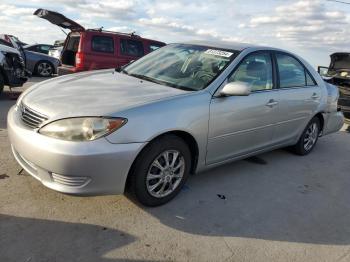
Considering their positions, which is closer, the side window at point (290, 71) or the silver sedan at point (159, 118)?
the silver sedan at point (159, 118)

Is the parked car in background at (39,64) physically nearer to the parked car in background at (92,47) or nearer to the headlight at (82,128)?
the parked car in background at (92,47)

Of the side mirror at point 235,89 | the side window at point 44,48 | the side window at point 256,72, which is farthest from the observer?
the side window at point 44,48

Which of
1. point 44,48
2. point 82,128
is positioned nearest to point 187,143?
point 82,128

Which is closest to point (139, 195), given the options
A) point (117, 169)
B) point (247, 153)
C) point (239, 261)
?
point (117, 169)

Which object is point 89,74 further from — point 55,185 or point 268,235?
point 268,235

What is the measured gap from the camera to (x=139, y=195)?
11.1ft

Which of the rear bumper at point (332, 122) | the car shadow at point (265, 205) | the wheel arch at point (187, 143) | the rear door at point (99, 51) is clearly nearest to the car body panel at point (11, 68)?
the rear door at point (99, 51)

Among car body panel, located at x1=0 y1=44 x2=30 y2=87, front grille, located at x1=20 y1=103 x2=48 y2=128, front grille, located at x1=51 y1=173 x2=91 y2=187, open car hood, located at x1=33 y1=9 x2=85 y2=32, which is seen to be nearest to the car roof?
front grille, located at x1=20 y1=103 x2=48 y2=128

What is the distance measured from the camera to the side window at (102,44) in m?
9.87

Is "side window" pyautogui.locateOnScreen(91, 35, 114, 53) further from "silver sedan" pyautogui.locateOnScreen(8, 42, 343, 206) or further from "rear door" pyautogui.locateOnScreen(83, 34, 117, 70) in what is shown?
"silver sedan" pyautogui.locateOnScreen(8, 42, 343, 206)

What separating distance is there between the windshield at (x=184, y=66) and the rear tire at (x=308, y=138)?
2.04 m

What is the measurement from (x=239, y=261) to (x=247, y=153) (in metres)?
1.75

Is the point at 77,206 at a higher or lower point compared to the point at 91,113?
lower

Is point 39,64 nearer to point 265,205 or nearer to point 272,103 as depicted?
point 272,103
